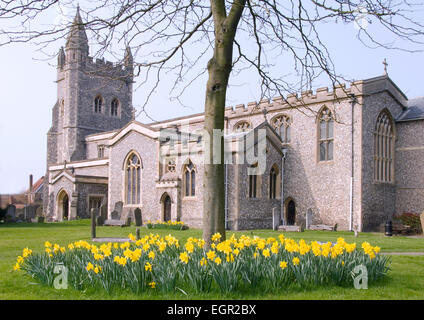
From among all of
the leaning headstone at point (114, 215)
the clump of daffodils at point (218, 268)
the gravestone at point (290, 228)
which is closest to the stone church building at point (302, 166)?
the gravestone at point (290, 228)

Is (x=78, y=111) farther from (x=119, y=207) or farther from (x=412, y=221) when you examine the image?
(x=412, y=221)

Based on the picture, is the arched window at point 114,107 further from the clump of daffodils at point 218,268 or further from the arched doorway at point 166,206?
the clump of daffodils at point 218,268

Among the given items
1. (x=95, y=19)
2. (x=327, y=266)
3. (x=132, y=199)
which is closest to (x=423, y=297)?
(x=327, y=266)

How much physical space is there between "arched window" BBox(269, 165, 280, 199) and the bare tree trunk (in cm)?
1802

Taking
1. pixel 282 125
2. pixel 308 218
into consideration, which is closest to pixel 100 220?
pixel 308 218

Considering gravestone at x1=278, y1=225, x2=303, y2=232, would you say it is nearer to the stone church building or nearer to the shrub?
the stone church building

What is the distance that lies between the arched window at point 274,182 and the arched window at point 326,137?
265cm

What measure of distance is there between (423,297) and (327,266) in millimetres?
1329

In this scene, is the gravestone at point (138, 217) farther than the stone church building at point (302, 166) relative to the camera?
Yes

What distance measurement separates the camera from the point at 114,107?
46.8 m

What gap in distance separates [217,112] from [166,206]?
18.8 m

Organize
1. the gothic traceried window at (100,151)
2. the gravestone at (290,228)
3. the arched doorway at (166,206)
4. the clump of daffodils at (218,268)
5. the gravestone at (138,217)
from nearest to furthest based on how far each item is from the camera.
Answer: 1. the clump of daffodils at (218,268)
2. the gravestone at (290,228)
3. the gravestone at (138,217)
4. the arched doorway at (166,206)
5. the gothic traceried window at (100,151)

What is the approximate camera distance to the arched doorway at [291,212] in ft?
84.7

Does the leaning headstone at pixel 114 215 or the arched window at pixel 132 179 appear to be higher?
the arched window at pixel 132 179
